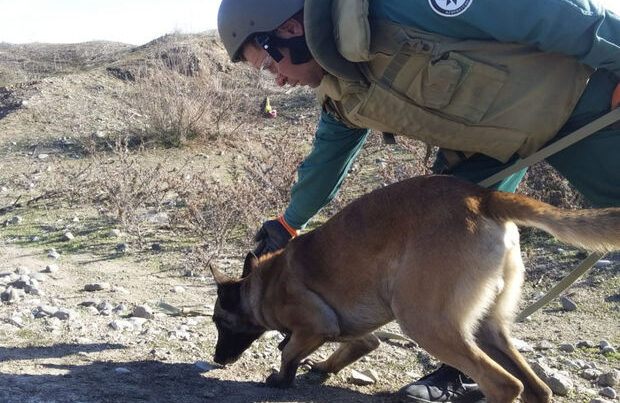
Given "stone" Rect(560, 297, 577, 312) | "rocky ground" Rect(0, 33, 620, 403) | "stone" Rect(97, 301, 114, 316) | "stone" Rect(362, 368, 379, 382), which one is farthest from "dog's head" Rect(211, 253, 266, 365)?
"stone" Rect(560, 297, 577, 312)

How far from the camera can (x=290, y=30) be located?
4.00 metres

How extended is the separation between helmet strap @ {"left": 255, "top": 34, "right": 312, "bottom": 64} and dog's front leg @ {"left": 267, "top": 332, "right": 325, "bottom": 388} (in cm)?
153

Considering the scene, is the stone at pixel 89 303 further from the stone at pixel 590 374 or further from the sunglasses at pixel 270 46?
the stone at pixel 590 374

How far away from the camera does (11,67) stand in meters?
20.0

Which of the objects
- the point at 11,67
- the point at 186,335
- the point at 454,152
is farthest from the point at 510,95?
the point at 11,67

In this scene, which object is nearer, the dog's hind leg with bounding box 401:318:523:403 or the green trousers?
the dog's hind leg with bounding box 401:318:523:403

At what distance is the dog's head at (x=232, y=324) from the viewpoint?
4516 millimetres

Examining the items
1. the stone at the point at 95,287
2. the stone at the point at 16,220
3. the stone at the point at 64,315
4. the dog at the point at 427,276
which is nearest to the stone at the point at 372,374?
the dog at the point at 427,276

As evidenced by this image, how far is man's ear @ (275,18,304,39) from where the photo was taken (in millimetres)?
3977

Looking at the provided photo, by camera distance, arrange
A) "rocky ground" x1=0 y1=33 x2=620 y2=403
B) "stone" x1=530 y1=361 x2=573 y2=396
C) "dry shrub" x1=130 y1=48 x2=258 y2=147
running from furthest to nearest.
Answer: "dry shrub" x1=130 y1=48 x2=258 y2=147 < "stone" x1=530 y1=361 x2=573 y2=396 < "rocky ground" x1=0 y1=33 x2=620 y2=403

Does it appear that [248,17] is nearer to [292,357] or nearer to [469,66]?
[469,66]

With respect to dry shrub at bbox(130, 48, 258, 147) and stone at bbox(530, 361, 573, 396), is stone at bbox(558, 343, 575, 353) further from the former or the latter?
dry shrub at bbox(130, 48, 258, 147)

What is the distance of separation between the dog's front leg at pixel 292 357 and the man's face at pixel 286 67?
1427mm

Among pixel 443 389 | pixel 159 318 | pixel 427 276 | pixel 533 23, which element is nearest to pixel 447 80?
pixel 533 23
